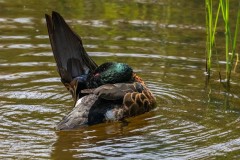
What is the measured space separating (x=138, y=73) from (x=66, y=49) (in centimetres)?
159

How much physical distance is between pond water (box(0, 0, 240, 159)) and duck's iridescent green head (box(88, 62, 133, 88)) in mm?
472

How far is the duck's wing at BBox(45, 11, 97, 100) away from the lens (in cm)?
804

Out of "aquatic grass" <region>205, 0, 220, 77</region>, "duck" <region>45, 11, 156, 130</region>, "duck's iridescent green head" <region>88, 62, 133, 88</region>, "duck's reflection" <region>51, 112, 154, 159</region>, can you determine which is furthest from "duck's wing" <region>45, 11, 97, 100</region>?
"aquatic grass" <region>205, 0, 220, 77</region>

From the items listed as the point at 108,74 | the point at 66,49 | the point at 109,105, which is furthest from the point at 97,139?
the point at 66,49

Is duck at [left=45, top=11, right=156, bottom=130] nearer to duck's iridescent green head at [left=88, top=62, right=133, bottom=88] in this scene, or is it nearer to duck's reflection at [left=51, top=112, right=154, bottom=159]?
duck's iridescent green head at [left=88, top=62, right=133, bottom=88]

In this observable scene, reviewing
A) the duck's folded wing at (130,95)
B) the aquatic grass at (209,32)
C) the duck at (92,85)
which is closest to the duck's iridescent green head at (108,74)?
the duck at (92,85)

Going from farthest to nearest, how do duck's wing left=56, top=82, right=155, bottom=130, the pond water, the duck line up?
the duck, duck's wing left=56, top=82, right=155, bottom=130, the pond water

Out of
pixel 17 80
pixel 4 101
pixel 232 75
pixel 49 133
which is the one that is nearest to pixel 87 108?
pixel 49 133

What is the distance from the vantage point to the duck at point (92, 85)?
755 centimetres

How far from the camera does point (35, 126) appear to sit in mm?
7371

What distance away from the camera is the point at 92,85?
795 centimetres

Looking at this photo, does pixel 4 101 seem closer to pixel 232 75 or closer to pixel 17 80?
pixel 17 80

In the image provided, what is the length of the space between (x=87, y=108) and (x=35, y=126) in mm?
573

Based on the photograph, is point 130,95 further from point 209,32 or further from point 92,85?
point 209,32
